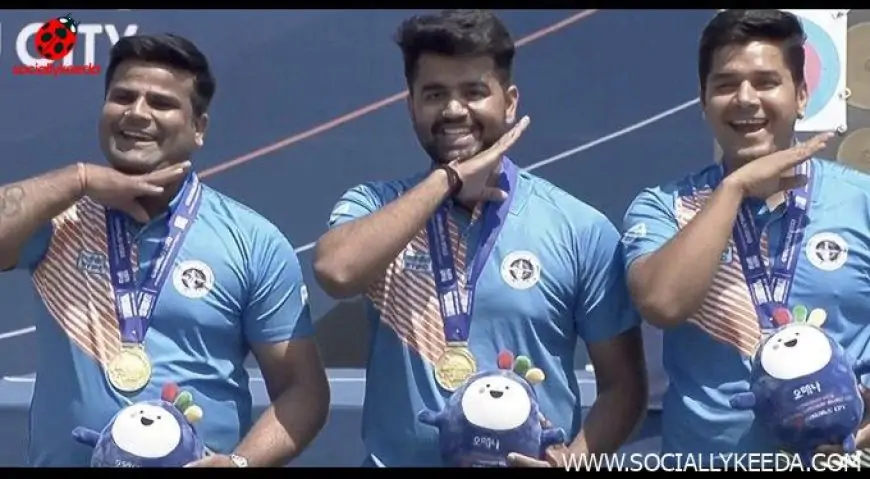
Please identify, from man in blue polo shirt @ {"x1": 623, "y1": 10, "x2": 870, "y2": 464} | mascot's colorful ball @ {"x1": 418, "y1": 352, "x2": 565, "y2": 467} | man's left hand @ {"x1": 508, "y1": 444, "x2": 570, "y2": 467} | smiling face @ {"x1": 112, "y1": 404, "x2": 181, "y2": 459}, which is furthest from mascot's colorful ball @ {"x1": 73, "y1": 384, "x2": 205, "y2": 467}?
man in blue polo shirt @ {"x1": 623, "y1": 10, "x2": 870, "y2": 464}

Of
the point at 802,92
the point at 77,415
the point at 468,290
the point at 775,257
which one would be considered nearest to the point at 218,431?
the point at 77,415

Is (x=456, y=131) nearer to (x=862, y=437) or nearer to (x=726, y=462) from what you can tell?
(x=726, y=462)

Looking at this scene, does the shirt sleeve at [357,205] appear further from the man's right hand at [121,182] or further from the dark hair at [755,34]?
the dark hair at [755,34]

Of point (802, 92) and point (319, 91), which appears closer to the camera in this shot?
point (802, 92)

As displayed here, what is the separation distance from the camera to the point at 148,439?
300cm

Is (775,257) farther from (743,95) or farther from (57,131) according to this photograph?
(57,131)

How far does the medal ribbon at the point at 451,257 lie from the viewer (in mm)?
3164

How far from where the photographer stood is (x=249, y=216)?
3.31m

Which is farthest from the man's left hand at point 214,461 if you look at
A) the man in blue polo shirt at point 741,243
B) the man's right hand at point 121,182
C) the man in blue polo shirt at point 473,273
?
the man in blue polo shirt at point 741,243

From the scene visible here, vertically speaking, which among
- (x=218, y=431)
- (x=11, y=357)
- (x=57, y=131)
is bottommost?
(x=11, y=357)

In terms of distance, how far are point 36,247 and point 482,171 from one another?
1.01 metres

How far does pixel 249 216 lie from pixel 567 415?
84 centimetres

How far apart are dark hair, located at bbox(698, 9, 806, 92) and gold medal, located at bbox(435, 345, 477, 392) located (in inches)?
31.7

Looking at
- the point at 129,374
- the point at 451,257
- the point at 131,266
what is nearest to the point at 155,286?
the point at 131,266
